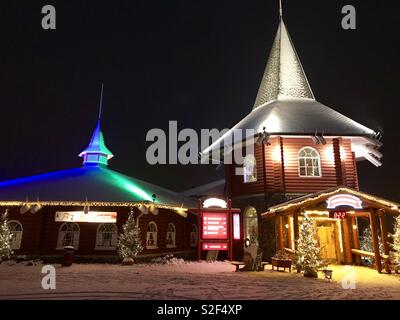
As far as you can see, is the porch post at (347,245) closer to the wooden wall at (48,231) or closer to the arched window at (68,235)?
the wooden wall at (48,231)

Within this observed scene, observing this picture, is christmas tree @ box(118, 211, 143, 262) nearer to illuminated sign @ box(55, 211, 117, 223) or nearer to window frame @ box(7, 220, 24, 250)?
illuminated sign @ box(55, 211, 117, 223)

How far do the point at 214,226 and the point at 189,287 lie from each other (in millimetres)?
8481

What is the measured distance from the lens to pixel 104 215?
1772 cm

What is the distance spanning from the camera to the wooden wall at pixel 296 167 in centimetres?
1875

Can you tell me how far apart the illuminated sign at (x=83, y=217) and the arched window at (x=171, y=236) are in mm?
4768

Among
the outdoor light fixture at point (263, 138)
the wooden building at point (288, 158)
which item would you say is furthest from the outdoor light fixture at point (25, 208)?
the outdoor light fixture at point (263, 138)

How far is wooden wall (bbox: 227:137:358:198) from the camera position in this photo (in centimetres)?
1875

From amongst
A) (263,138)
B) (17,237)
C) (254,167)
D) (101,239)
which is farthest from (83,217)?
(263,138)

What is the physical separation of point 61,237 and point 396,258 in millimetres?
17874

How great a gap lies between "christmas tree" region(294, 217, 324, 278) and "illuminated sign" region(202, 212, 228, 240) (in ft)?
18.3

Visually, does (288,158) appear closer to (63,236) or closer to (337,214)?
(337,214)

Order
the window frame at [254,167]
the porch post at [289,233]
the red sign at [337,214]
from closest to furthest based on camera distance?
1. the red sign at [337,214]
2. the porch post at [289,233]
3. the window frame at [254,167]
